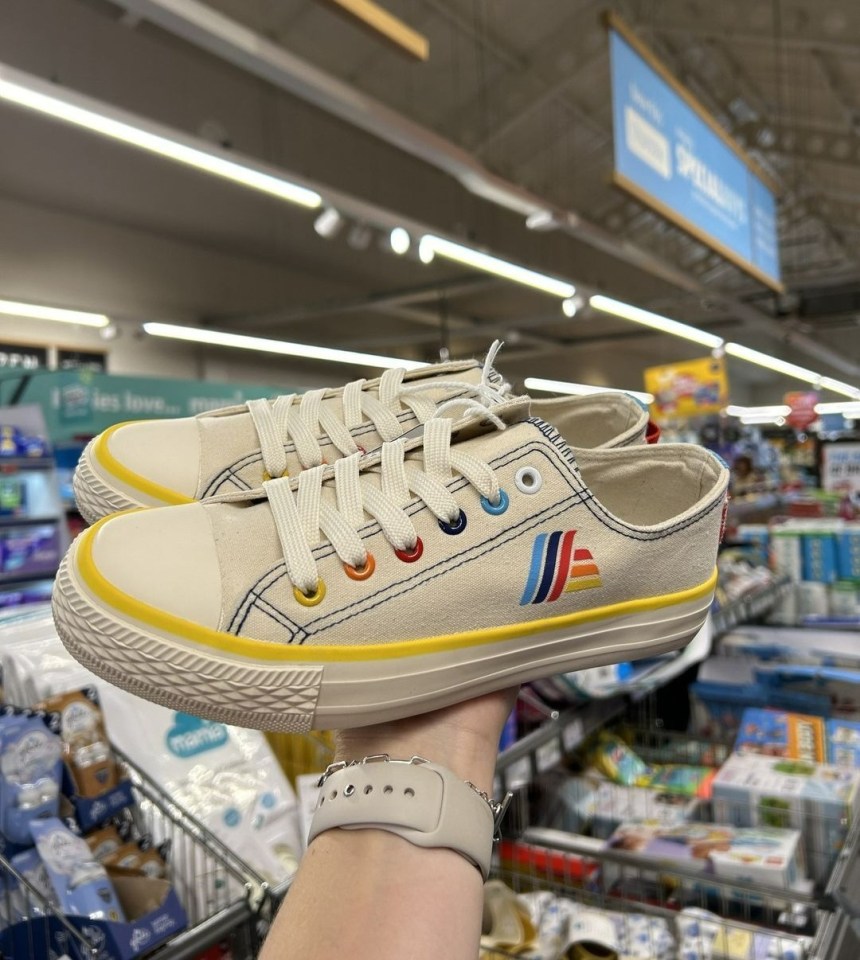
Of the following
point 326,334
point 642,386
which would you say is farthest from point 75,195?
point 642,386

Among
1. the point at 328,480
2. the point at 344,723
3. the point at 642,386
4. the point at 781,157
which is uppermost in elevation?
the point at 781,157

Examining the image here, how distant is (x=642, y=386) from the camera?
18.2 m

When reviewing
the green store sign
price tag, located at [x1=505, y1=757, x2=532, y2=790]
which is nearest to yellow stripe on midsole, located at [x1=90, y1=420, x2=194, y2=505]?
price tag, located at [x1=505, y1=757, x2=532, y2=790]

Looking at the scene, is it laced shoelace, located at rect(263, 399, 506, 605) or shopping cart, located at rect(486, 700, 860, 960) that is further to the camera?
shopping cart, located at rect(486, 700, 860, 960)

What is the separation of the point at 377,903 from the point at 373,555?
0.89 feet

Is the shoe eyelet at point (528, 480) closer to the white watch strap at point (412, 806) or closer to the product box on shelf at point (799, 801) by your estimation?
the white watch strap at point (412, 806)

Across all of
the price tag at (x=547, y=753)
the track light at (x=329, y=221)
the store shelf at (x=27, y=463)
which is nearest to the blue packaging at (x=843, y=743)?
the price tag at (x=547, y=753)

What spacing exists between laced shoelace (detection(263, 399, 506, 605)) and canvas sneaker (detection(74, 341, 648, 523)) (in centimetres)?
10

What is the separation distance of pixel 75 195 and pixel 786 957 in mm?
9121

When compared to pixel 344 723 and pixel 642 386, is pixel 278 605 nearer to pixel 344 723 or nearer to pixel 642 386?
pixel 344 723

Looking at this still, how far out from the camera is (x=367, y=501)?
72cm

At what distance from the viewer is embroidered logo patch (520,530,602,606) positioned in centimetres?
71

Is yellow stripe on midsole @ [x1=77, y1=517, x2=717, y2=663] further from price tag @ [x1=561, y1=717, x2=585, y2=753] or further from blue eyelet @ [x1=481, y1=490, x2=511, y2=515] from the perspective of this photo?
price tag @ [x1=561, y1=717, x2=585, y2=753]

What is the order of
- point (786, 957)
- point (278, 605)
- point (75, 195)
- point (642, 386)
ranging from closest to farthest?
point (278, 605) → point (786, 957) → point (75, 195) → point (642, 386)
